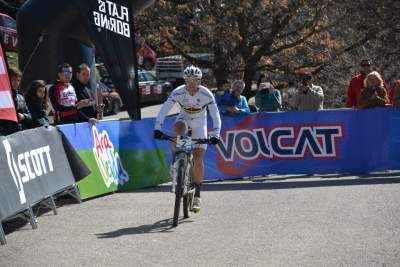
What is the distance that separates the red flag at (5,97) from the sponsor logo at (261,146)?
5148 mm

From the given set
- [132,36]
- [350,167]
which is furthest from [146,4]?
[350,167]

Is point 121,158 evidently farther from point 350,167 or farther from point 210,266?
point 210,266

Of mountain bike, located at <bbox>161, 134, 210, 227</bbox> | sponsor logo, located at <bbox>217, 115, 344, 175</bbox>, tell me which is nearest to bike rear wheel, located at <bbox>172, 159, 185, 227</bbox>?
mountain bike, located at <bbox>161, 134, 210, 227</bbox>

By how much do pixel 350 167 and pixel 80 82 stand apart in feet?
16.1

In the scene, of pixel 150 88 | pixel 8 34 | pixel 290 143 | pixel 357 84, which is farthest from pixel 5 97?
pixel 150 88

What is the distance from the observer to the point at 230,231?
9.29 m

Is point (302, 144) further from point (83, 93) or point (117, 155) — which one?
point (83, 93)

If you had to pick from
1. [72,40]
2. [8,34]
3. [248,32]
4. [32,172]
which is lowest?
[32,172]

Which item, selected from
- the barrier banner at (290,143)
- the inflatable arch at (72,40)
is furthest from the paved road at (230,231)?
the inflatable arch at (72,40)

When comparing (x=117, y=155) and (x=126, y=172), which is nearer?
(x=117, y=155)

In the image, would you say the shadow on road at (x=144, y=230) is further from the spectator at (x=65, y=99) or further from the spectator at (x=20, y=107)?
the spectator at (x=65, y=99)

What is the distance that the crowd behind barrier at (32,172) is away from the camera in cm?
928

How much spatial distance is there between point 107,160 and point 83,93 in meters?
1.13

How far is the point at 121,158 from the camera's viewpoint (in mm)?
13289
